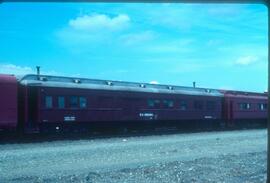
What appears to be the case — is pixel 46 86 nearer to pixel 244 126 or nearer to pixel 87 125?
pixel 87 125

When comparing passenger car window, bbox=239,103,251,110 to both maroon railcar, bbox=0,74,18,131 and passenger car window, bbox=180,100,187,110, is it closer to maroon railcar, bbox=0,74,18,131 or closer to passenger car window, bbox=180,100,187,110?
passenger car window, bbox=180,100,187,110

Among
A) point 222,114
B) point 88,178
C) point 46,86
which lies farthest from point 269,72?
point 222,114

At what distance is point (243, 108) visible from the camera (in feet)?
131

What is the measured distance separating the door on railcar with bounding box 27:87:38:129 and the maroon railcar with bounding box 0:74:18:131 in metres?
1.22

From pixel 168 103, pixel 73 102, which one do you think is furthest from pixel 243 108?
pixel 73 102

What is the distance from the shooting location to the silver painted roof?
24.4m

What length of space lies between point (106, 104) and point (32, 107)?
5.09 m

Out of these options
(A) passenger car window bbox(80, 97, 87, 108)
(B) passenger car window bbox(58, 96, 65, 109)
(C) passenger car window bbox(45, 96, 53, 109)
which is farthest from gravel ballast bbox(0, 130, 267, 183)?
(A) passenger car window bbox(80, 97, 87, 108)

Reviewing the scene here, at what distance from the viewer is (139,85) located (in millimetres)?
31109

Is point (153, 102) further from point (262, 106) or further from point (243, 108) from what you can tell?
point (262, 106)

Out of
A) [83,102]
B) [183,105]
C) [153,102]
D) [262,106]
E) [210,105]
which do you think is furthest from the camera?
[262,106]

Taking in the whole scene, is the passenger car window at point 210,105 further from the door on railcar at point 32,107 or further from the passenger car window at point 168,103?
the door on railcar at point 32,107

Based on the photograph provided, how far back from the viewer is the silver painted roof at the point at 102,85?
80.1 feet

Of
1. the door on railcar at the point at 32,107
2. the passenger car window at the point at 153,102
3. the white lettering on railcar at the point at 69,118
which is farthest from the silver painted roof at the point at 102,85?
the white lettering on railcar at the point at 69,118
